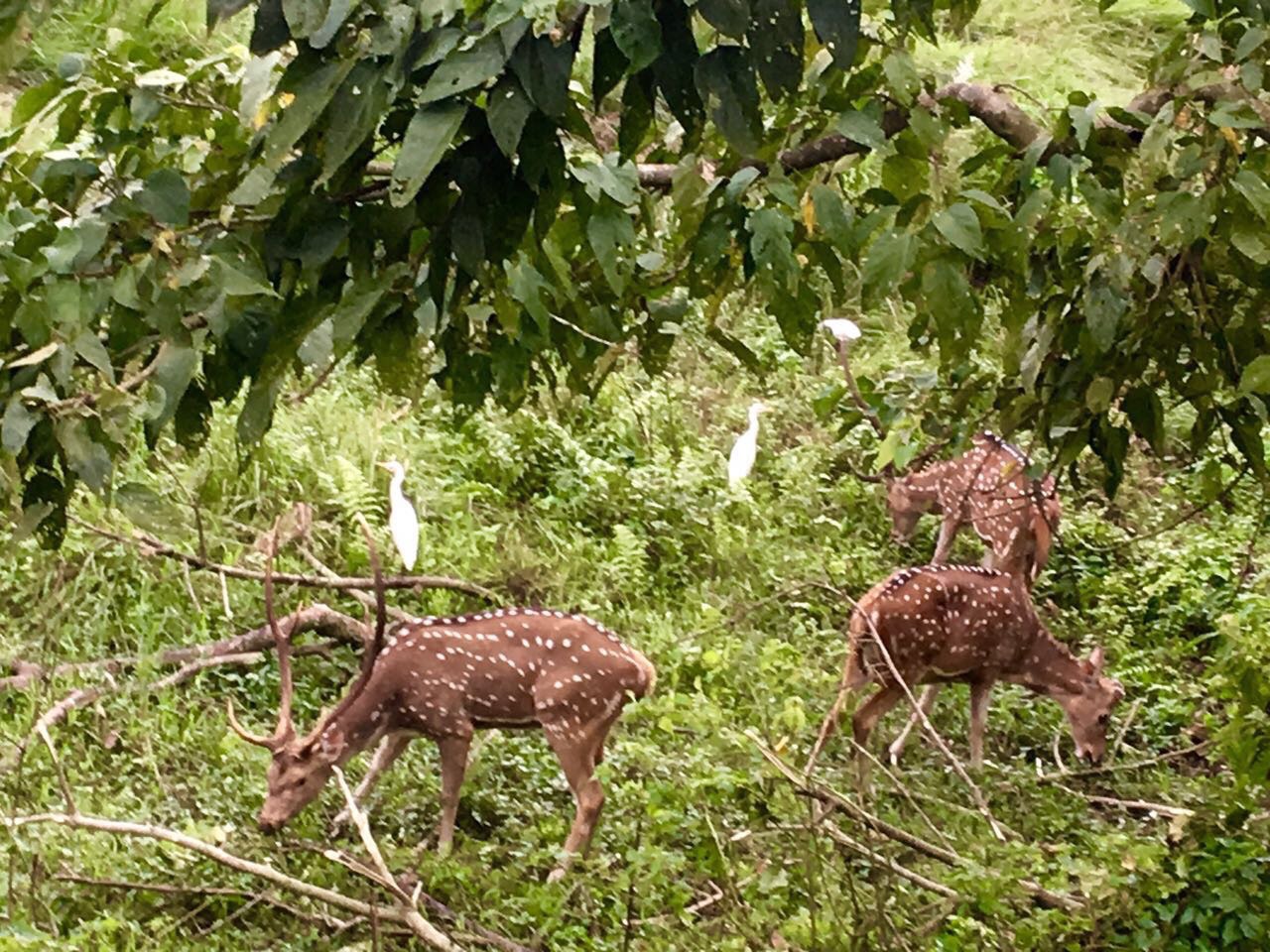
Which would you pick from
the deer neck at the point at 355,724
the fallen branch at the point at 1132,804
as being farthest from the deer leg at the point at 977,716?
the deer neck at the point at 355,724

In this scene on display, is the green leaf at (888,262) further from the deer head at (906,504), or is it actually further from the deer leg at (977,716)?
the deer head at (906,504)

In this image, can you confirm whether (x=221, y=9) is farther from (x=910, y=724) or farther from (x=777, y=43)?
(x=910, y=724)

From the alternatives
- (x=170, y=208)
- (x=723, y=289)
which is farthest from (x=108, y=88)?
(x=723, y=289)

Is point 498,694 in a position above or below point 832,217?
below

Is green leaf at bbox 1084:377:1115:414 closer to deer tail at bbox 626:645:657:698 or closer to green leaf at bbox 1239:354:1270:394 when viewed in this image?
green leaf at bbox 1239:354:1270:394

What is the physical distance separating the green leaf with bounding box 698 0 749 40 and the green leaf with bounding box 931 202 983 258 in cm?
69

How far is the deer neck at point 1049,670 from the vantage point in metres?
5.15

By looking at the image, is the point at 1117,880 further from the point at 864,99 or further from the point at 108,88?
the point at 108,88

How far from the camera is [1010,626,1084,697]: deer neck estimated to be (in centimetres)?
515

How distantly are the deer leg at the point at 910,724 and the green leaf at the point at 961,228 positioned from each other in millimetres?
2810

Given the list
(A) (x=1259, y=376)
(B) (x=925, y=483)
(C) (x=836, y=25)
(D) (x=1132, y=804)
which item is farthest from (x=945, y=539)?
(C) (x=836, y=25)


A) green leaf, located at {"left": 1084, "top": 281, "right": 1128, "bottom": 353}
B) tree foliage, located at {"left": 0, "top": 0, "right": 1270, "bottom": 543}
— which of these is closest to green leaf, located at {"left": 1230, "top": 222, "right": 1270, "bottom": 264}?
tree foliage, located at {"left": 0, "top": 0, "right": 1270, "bottom": 543}

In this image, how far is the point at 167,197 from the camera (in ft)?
6.06

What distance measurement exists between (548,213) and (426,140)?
0.77 feet
